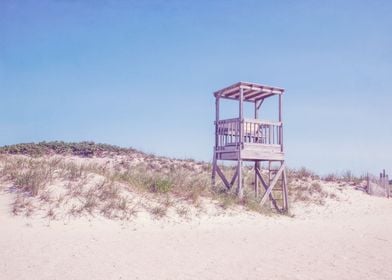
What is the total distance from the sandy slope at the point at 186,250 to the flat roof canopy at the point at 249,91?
516cm

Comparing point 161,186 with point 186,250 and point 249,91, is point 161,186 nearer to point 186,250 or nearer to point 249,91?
point 186,250

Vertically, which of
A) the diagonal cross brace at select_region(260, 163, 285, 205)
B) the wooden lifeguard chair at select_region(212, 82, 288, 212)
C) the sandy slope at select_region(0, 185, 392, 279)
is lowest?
the sandy slope at select_region(0, 185, 392, 279)

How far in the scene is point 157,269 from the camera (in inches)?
273

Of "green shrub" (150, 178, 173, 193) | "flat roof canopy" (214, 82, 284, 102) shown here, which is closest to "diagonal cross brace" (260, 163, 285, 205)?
"flat roof canopy" (214, 82, 284, 102)

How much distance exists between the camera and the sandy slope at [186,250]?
22.2 ft

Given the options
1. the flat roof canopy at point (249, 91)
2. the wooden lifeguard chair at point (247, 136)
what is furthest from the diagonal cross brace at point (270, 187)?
the flat roof canopy at point (249, 91)

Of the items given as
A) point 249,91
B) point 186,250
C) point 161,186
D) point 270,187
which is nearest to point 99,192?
point 161,186

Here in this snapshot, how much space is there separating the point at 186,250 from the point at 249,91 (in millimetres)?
8585

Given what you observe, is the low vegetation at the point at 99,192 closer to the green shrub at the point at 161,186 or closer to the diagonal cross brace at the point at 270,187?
the green shrub at the point at 161,186

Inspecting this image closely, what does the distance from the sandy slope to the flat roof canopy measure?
5.16 meters

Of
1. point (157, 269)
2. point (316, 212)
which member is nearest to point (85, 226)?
point (157, 269)

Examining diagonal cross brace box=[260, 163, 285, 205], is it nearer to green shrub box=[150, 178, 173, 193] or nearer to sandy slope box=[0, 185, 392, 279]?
sandy slope box=[0, 185, 392, 279]

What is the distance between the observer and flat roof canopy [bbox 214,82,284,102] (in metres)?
14.6

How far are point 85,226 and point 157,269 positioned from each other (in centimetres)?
328
